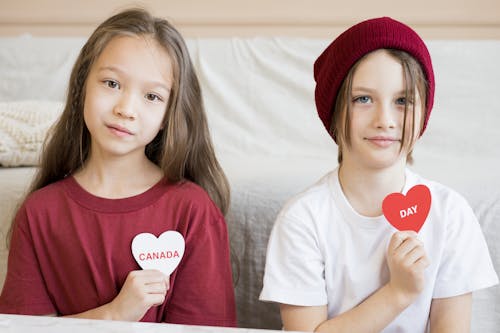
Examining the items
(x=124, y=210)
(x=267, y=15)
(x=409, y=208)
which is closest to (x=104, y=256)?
(x=124, y=210)

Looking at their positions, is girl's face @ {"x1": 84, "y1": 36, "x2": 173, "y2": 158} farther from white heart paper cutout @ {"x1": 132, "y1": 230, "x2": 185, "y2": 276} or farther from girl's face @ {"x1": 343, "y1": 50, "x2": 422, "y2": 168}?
girl's face @ {"x1": 343, "y1": 50, "x2": 422, "y2": 168}

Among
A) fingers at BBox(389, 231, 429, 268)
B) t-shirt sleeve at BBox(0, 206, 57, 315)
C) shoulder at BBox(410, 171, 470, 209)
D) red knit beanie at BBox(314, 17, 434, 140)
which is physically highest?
red knit beanie at BBox(314, 17, 434, 140)

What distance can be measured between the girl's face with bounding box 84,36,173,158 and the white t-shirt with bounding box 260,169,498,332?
33cm

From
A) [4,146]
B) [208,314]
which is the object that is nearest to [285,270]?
[208,314]

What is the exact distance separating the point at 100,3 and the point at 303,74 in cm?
117

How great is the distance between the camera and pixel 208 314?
4.41 ft

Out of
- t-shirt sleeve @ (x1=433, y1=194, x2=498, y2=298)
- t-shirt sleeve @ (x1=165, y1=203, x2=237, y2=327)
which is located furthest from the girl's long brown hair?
t-shirt sleeve @ (x1=433, y1=194, x2=498, y2=298)

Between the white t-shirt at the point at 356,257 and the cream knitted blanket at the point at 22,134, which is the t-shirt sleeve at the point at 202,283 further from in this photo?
the cream knitted blanket at the point at 22,134

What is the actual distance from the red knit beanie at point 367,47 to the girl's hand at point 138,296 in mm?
474

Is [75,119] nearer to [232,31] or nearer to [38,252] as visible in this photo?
[38,252]

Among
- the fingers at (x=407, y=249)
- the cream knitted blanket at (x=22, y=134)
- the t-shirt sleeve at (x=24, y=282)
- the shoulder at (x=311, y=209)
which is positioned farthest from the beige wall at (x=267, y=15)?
the fingers at (x=407, y=249)

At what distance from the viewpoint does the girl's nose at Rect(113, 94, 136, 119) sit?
→ 1313mm

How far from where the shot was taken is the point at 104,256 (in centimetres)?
135

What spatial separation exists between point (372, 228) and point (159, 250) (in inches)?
16.3
